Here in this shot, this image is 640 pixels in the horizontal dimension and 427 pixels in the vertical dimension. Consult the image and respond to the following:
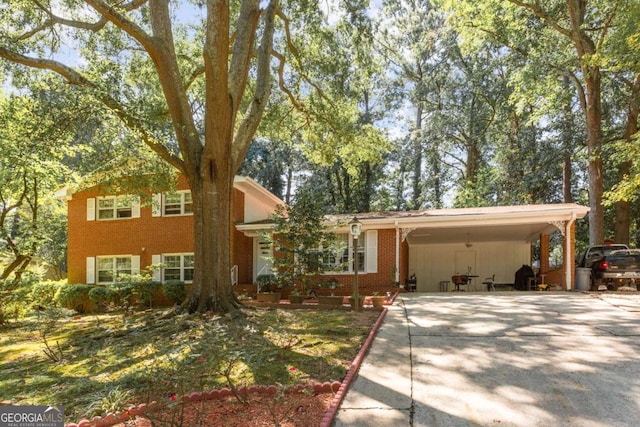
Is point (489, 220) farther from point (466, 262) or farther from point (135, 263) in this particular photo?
point (135, 263)

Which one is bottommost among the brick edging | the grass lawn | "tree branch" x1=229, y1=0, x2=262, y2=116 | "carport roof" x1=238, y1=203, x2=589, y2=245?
the grass lawn

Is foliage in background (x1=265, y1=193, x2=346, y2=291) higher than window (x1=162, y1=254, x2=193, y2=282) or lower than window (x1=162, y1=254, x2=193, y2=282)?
higher

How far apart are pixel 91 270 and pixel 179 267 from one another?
4159mm

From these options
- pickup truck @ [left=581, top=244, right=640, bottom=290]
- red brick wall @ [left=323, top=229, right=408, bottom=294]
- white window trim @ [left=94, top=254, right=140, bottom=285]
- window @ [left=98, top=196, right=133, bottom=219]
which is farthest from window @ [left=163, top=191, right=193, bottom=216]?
pickup truck @ [left=581, top=244, right=640, bottom=290]

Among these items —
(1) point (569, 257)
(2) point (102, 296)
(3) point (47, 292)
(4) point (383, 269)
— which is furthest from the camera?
(3) point (47, 292)

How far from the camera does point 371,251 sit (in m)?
15.1

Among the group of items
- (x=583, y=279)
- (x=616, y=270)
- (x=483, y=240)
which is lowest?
(x=583, y=279)

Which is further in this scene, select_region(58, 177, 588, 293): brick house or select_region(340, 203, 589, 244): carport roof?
select_region(58, 177, 588, 293): brick house

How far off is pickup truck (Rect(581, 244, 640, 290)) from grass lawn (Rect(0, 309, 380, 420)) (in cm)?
890

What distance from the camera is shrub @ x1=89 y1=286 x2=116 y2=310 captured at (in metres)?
14.0

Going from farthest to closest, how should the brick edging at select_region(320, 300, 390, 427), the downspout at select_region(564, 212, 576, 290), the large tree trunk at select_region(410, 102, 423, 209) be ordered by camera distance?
the large tree trunk at select_region(410, 102, 423, 209) < the downspout at select_region(564, 212, 576, 290) < the brick edging at select_region(320, 300, 390, 427)

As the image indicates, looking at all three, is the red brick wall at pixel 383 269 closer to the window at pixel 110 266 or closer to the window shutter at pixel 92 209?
the window at pixel 110 266

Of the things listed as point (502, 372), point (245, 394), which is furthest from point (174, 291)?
point (502, 372)

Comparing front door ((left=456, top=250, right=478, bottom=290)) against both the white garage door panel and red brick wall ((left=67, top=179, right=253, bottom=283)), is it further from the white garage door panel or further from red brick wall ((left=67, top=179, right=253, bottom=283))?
red brick wall ((left=67, top=179, right=253, bottom=283))
